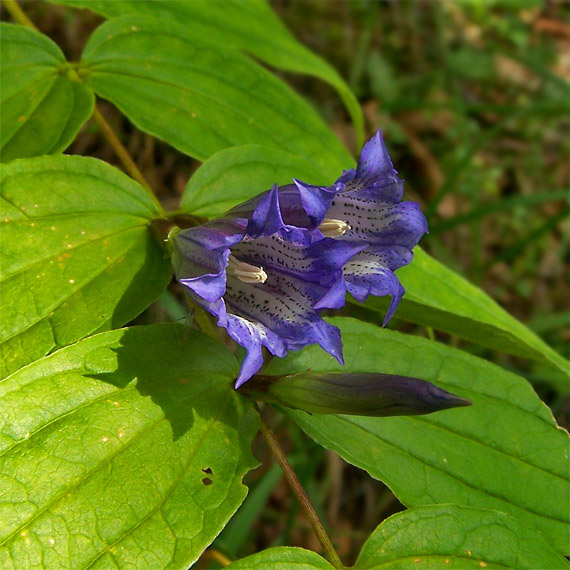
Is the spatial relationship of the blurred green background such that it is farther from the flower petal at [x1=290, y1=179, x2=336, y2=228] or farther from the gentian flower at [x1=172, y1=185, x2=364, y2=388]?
the flower petal at [x1=290, y1=179, x2=336, y2=228]

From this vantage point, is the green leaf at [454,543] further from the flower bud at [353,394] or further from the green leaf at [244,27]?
the green leaf at [244,27]

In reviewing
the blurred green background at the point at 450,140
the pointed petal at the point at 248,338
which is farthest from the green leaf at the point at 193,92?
the blurred green background at the point at 450,140

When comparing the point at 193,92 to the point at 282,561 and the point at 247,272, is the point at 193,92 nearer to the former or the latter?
the point at 247,272

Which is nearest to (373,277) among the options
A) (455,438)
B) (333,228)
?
(333,228)

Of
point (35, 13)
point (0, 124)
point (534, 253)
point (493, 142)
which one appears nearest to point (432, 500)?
point (0, 124)

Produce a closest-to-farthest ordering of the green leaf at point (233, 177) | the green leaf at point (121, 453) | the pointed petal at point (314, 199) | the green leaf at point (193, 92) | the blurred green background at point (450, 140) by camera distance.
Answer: the green leaf at point (121, 453), the pointed petal at point (314, 199), the green leaf at point (233, 177), the green leaf at point (193, 92), the blurred green background at point (450, 140)
